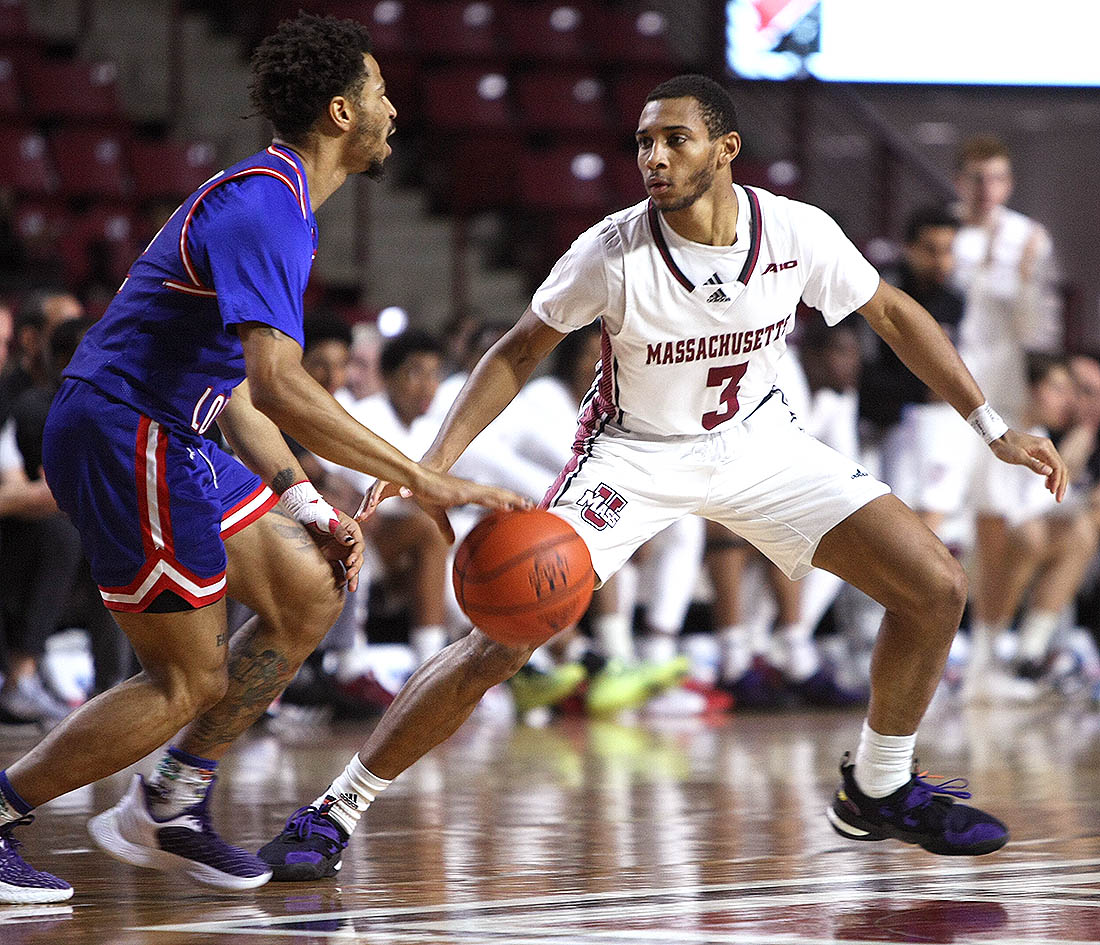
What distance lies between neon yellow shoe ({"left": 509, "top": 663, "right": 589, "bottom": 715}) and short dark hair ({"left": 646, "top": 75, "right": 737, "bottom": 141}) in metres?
4.47

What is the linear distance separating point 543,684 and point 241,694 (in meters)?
4.47

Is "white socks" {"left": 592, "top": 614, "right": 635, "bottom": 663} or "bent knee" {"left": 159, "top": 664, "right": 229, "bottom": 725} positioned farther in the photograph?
"white socks" {"left": 592, "top": 614, "right": 635, "bottom": 663}

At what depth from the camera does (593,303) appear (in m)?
4.20

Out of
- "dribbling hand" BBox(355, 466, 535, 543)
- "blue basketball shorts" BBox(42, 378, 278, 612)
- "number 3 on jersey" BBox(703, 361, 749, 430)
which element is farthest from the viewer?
"number 3 on jersey" BBox(703, 361, 749, 430)

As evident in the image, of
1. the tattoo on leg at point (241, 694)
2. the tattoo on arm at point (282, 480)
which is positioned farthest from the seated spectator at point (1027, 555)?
the tattoo on leg at point (241, 694)

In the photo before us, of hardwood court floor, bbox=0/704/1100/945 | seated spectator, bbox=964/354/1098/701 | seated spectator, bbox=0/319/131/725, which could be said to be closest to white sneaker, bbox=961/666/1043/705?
seated spectator, bbox=964/354/1098/701

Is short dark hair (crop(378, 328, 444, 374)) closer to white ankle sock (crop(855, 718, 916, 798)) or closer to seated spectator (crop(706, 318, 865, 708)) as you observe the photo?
seated spectator (crop(706, 318, 865, 708))

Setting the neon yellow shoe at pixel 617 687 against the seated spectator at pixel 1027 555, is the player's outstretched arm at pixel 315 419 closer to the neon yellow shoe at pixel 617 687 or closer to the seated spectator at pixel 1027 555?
the neon yellow shoe at pixel 617 687

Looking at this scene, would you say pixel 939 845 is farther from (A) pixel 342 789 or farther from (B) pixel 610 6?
(B) pixel 610 6

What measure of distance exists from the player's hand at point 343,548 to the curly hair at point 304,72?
33.4 inches

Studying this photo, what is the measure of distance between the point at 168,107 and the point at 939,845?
10.3 meters

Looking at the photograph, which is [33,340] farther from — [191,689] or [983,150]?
[983,150]

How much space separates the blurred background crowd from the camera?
26.8 ft

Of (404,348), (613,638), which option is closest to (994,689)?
(613,638)
